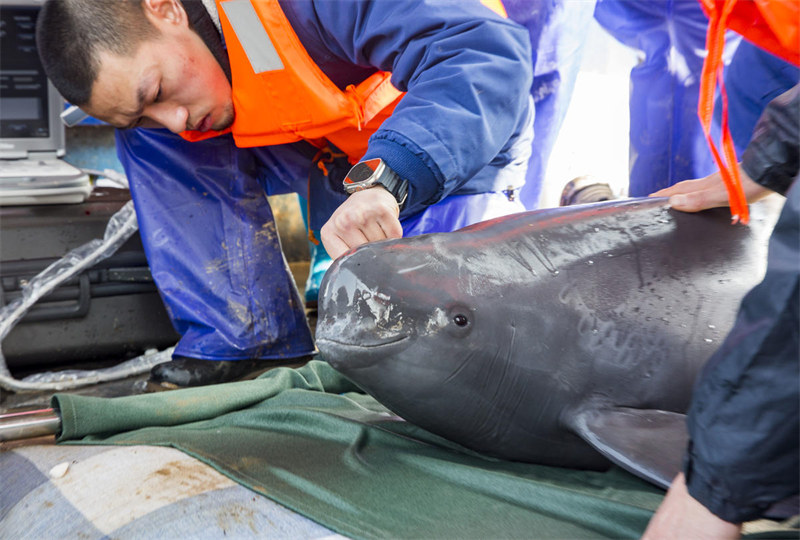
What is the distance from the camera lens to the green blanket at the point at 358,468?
4.63 ft

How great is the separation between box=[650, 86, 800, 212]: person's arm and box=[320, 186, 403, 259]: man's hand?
745mm

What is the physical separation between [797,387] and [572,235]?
0.97 meters

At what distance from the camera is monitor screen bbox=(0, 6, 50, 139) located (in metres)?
4.10

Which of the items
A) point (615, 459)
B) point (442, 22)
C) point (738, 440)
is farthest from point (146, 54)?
point (738, 440)

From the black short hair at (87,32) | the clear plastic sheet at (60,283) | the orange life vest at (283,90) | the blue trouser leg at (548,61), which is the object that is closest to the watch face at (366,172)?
the orange life vest at (283,90)

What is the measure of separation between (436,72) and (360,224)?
0.62m

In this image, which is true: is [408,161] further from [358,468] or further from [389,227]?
[358,468]

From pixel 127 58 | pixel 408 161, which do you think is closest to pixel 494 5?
pixel 408 161

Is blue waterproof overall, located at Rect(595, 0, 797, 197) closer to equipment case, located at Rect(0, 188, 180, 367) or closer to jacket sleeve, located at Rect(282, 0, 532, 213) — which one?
jacket sleeve, located at Rect(282, 0, 532, 213)

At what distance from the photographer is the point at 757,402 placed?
0.97m

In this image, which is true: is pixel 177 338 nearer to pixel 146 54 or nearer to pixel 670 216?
pixel 146 54

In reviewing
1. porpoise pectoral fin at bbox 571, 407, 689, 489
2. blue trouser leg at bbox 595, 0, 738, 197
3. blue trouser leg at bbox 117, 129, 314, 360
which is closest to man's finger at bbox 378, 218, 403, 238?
porpoise pectoral fin at bbox 571, 407, 689, 489

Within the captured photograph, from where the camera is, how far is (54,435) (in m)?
2.02

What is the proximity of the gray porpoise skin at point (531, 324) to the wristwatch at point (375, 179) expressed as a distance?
0.28 m
